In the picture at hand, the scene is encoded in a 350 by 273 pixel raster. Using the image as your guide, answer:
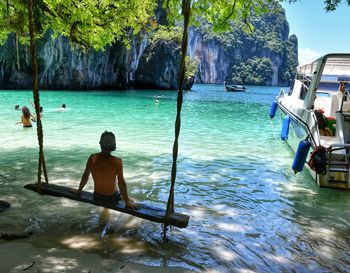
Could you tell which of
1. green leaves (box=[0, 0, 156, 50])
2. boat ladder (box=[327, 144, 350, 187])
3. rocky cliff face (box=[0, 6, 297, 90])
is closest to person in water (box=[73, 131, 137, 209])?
green leaves (box=[0, 0, 156, 50])

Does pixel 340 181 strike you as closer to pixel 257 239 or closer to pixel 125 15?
pixel 257 239

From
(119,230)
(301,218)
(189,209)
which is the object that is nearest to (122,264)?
(119,230)

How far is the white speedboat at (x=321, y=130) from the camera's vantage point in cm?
797

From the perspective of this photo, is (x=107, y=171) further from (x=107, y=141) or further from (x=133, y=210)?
(x=133, y=210)

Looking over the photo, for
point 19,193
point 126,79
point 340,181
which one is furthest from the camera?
point 126,79

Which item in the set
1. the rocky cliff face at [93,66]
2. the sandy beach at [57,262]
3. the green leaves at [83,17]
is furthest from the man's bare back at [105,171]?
the rocky cliff face at [93,66]

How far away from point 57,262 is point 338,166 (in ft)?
20.6

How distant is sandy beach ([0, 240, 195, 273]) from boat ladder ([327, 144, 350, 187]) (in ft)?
16.5

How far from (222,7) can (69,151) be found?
6.58m

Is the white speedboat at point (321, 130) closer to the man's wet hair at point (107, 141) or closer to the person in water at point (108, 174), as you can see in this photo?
the person in water at point (108, 174)

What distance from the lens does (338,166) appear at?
805 cm

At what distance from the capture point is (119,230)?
5367 millimetres

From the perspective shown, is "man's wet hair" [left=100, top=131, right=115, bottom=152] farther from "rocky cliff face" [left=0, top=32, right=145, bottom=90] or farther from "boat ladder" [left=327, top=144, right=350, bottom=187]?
"rocky cliff face" [left=0, top=32, right=145, bottom=90]

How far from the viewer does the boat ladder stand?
7.93 metres
